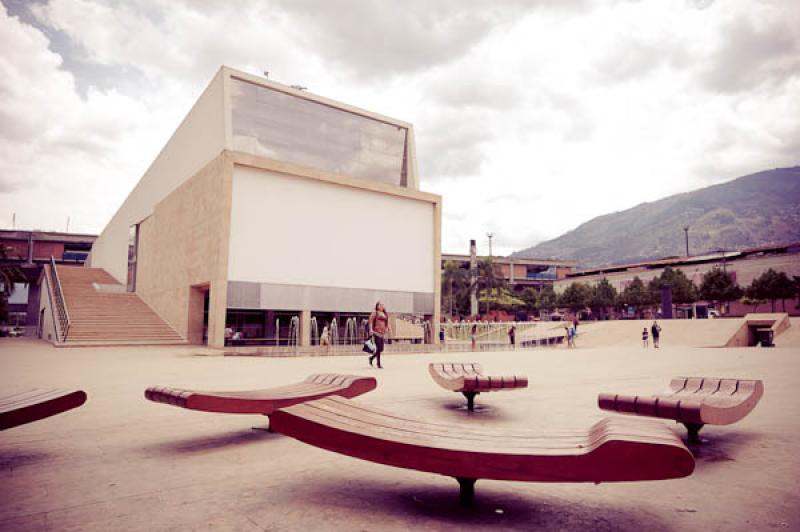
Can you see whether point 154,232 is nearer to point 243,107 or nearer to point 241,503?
point 243,107

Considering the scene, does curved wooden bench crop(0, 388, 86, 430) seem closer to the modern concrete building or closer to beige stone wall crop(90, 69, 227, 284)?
the modern concrete building

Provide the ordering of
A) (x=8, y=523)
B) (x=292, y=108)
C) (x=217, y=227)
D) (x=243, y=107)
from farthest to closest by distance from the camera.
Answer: (x=292, y=108)
(x=243, y=107)
(x=217, y=227)
(x=8, y=523)

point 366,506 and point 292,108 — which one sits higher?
point 292,108

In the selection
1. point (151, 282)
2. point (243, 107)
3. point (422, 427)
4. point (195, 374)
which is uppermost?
point (243, 107)

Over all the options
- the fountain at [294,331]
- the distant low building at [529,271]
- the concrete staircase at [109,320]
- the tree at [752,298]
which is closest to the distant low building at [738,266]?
the tree at [752,298]

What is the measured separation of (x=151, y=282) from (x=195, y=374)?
26156mm

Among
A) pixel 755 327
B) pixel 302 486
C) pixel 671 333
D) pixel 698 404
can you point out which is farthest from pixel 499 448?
pixel 671 333

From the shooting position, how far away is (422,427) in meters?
2.96

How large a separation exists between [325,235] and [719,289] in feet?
137

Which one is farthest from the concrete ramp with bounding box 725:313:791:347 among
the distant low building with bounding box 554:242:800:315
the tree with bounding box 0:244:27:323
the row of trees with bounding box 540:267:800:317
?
the tree with bounding box 0:244:27:323

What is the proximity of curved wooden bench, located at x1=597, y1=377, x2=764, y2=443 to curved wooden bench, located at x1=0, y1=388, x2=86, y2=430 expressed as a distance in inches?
183

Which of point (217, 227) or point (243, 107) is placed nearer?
point (217, 227)

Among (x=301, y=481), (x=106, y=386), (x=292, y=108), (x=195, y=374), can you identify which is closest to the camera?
(x=301, y=481)

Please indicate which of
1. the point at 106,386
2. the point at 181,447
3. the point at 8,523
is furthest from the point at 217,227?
the point at 8,523
